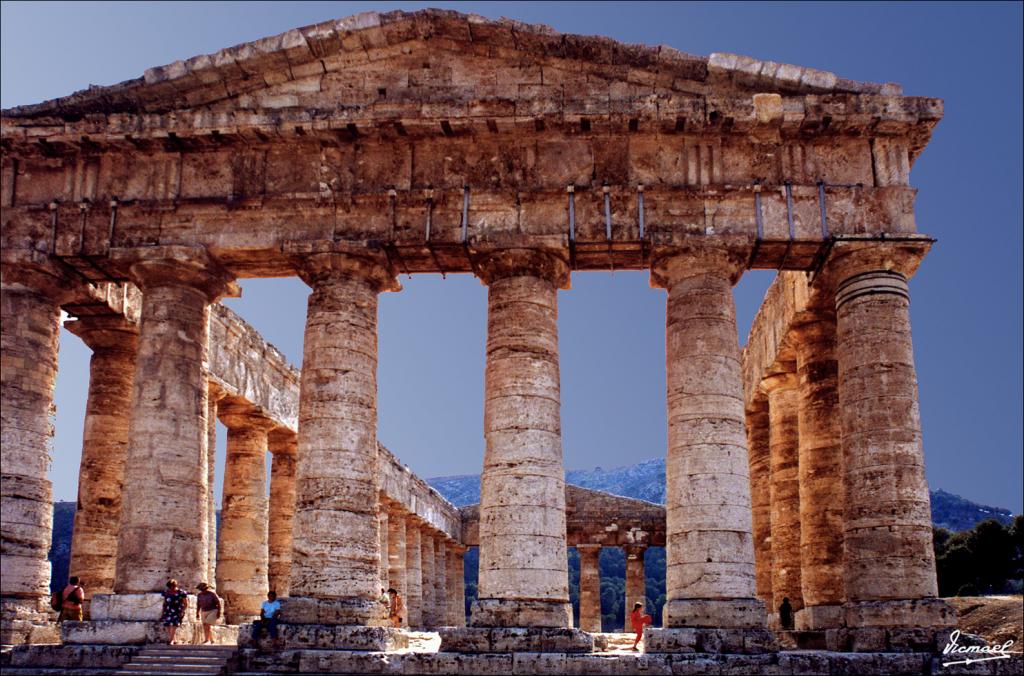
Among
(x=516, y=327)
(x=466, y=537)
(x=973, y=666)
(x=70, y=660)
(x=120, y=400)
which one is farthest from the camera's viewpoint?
(x=466, y=537)

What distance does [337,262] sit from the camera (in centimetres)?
2192

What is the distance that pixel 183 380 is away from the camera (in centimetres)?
2189

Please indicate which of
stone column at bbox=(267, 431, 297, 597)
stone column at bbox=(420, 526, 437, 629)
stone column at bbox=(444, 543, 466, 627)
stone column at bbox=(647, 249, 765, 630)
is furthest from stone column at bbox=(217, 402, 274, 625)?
stone column at bbox=(444, 543, 466, 627)

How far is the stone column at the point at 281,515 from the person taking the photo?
3161 cm

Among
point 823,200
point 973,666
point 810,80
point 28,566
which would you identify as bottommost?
point 973,666

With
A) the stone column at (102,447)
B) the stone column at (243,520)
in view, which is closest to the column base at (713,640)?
the stone column at (102,447)

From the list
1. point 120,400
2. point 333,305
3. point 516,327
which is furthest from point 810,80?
point 120,400

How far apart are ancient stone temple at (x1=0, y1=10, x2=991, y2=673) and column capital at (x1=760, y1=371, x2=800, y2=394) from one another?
4.18m

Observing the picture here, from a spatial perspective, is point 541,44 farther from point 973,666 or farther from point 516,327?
point 973,666

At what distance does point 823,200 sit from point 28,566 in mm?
16940

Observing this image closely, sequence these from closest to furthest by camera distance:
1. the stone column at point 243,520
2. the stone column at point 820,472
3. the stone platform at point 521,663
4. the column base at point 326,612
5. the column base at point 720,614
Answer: the stone platform at point 521,663, the column base at point 720,614, the column base at point 326,612, the stone column at point 820,472, the stone column at point 243,520

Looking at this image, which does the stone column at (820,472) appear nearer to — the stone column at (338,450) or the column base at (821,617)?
the column base at (821,617)

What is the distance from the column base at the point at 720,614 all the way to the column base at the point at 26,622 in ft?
38.8

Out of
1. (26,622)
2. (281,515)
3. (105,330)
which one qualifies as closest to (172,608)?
(26,622)
